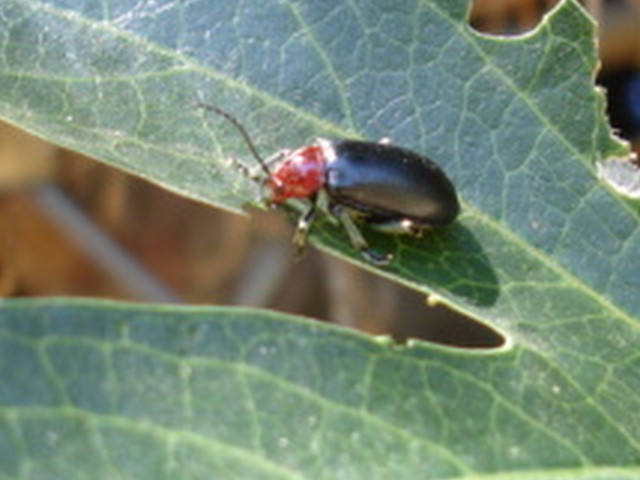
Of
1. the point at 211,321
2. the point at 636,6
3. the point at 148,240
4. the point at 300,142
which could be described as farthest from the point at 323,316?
the point at 211,321

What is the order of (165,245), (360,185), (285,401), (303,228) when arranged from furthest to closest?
(165,245)
(360,185)
(303,228)
(285,401)

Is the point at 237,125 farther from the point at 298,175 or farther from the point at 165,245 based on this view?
the point at 165,245

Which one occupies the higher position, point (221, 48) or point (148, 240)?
point (221, 48)

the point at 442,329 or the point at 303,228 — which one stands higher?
the point at 303,228

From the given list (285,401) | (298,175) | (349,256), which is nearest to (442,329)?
(298,175)

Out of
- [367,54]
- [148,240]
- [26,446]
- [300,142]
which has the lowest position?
[148,240]

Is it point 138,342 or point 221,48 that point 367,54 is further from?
point 138,342

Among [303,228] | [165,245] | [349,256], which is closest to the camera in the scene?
[349,256]
